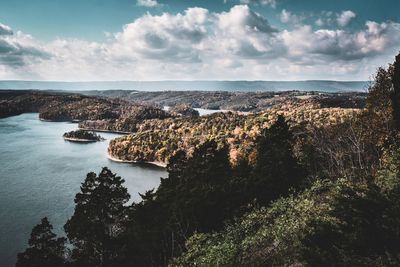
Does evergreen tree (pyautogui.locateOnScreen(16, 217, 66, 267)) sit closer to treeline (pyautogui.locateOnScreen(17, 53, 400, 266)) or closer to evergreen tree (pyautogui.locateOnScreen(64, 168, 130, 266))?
treeline (pyautogui.locateOnScreen(17, 53, 400, 266))

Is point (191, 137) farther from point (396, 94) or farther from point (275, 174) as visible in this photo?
point (396, 94)

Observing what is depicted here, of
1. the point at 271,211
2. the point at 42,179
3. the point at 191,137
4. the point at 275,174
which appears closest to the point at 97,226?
the point at 275,174

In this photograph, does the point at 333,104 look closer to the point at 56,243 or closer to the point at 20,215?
the point at 20,215

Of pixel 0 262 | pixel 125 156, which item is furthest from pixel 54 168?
pixel 0 262

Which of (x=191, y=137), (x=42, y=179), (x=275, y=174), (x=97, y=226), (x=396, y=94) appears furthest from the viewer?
(x=191, y=137)

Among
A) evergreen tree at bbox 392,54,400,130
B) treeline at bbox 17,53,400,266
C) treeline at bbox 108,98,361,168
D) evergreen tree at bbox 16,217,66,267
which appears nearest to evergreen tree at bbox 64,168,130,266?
treeline at bbox 17,53,400,266
